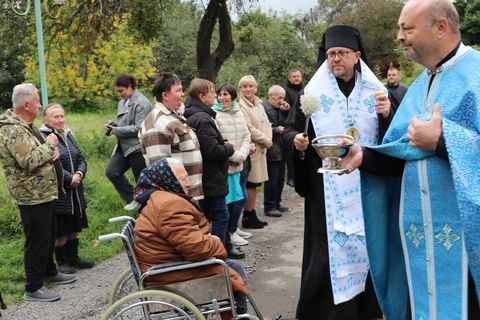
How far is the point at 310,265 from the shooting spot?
3955mm

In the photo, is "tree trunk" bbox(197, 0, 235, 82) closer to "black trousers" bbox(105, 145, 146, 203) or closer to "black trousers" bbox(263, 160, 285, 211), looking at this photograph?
"black trousers" bbox(263, 160, 285, 211)

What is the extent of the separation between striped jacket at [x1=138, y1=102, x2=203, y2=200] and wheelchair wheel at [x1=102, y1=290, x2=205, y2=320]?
65.8 inches

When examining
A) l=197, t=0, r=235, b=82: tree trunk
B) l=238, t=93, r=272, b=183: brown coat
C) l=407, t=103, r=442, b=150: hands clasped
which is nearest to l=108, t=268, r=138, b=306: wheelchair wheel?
l=407, t=103, r=442, b=150: hands clasped

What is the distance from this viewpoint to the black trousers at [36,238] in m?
4.83

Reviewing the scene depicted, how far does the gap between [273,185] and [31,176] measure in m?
3.94

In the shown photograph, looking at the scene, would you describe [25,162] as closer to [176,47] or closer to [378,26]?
[176,47]

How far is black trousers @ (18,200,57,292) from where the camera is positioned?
15.8ft

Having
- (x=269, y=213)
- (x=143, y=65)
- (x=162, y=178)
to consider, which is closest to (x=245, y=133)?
(x=269, y=213)

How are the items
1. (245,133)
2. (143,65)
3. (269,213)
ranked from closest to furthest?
(245,133) < (269,213) < (143,65)

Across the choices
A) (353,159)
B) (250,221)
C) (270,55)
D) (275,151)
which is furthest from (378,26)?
(353,159)

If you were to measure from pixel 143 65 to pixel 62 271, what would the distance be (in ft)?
48.9

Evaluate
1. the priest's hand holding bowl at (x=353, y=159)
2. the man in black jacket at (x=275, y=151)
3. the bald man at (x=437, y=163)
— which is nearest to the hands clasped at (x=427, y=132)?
the bald man at (x=437, y=163)

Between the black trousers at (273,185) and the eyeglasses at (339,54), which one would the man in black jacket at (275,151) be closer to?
the black trousers at (273,185)

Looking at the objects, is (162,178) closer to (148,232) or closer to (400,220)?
(148,232)
